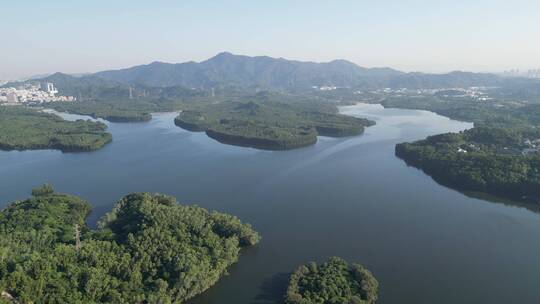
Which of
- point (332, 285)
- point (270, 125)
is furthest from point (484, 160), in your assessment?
point (270, 125)

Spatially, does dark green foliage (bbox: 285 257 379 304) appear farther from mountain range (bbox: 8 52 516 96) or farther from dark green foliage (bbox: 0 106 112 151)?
mountain range (bbox: 8 52 516 96)

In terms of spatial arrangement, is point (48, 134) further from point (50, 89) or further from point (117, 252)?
point (50, 89)

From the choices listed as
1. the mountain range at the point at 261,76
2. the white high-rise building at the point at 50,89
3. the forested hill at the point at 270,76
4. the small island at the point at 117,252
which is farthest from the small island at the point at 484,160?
the white high-rise building at the point at 50,89

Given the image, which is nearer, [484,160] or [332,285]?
[332,285]

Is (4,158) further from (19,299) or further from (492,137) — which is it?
(492,137)

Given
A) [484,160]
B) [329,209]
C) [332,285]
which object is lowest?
[329,209]

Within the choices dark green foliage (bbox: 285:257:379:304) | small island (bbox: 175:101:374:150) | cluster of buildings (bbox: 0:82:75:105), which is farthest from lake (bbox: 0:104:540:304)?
cluster of buildings (bbox: 0:82:75:105)

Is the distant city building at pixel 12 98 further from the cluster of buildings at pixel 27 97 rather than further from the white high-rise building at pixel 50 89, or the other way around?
Result: the white high-rise building at pixel 50 89
